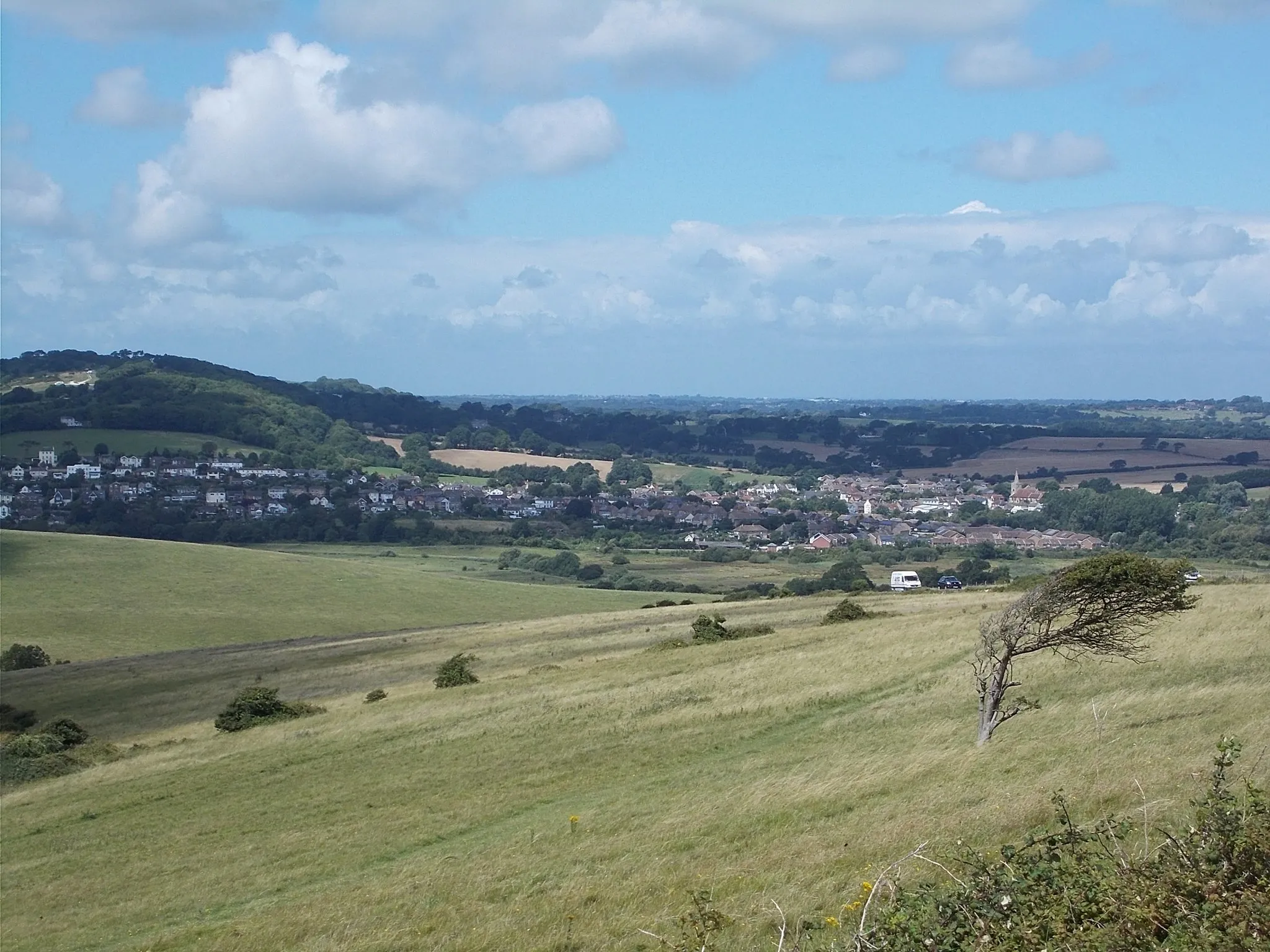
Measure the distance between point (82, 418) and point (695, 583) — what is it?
13894cm

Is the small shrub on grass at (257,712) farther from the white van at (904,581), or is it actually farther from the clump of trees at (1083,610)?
the white van at (904,581)

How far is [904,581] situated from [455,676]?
3933 cm

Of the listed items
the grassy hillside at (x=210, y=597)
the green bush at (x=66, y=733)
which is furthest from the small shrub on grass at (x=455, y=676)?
the grassy hillside at (x=210, y=597)

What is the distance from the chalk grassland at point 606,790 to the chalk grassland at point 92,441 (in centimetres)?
15982

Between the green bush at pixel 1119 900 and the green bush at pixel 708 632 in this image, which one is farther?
the green bush at pixel 708 632

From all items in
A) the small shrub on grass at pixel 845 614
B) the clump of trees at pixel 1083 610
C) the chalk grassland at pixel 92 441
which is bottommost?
the small shrub on grass at pixel 845 614

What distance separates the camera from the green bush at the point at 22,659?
181ft

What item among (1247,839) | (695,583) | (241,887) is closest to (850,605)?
(241,887)

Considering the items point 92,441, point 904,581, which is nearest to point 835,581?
point 904,581

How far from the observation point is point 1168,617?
26922 millimetres

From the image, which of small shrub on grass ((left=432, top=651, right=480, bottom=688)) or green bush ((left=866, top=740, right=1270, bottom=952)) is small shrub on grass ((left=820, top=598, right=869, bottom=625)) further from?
green bush ((left=866, top=740, right=1270, bottom=952))

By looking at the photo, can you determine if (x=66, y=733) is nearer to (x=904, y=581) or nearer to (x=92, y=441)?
(x=904, y=581)

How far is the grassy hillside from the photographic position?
2579 inches

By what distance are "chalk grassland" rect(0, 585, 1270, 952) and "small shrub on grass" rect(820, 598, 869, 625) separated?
2.63 meters
